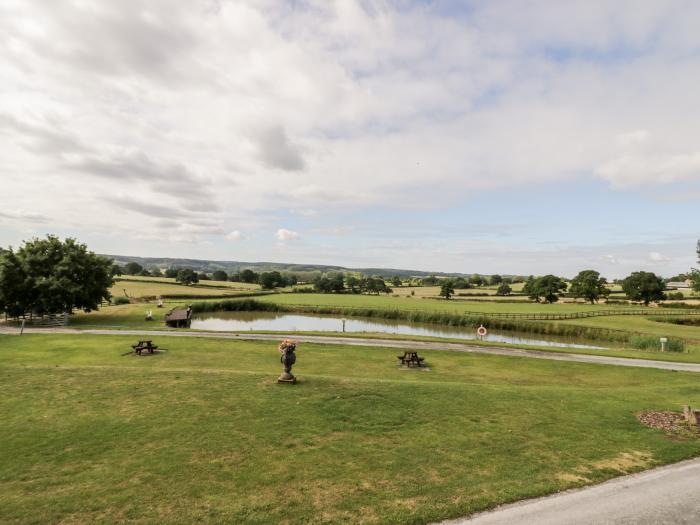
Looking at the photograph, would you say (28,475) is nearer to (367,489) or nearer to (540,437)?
(367,489)

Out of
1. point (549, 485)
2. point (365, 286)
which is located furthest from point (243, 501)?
point (365, 286)

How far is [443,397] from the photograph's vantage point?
53.6 ft

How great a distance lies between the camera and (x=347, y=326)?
210 feet

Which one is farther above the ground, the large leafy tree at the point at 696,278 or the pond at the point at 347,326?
the large leafy tree at the point at 696,278

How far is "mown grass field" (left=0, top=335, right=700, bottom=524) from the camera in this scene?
8703 mm

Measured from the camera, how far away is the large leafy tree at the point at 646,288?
93062mm

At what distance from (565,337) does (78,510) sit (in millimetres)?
58815

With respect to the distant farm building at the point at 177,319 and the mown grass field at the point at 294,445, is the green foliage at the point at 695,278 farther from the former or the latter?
the distant farm building at the point at 177,319

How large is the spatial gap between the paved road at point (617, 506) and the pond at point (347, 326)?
37.8 m

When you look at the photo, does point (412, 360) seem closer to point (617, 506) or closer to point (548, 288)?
point (617, 506)

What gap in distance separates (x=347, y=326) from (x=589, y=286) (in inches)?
2853

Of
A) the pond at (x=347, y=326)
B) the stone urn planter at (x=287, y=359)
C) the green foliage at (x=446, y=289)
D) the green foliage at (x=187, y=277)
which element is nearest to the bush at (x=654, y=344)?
the pond at (x=347, y=326)

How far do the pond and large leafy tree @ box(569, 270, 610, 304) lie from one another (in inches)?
2215

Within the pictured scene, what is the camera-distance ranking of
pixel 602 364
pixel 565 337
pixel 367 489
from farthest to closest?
1. pixel 565 337
2. pixel 602 364
3. pixel 367 489
